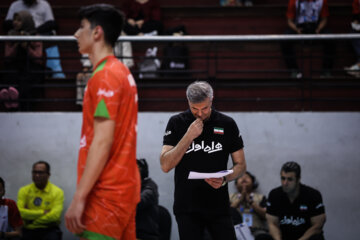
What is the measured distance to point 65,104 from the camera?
26.4 ft

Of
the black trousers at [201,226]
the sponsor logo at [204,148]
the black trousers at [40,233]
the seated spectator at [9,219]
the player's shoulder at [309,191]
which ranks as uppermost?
the sponsor logo at [204,148]

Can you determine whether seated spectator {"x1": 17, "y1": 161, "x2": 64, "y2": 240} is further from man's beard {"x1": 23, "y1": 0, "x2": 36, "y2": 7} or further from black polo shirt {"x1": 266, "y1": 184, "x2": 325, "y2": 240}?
man's beard {"x1": 23, "y1": 0, "x2": 36, "y2": 7}

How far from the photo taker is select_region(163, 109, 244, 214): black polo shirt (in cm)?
379

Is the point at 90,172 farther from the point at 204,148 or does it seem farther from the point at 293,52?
the point at 293,52

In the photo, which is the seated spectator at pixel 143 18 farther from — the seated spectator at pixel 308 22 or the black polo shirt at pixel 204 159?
the black polo shirt at pixel 204 159

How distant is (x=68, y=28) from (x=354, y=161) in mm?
5500

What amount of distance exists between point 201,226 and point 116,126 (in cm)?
161

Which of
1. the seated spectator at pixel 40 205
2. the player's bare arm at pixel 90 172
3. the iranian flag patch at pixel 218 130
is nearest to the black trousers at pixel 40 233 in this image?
the seated spectator at pixel 40 205

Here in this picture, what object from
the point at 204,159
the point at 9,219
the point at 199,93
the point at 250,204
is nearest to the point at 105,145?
the point at 199,93

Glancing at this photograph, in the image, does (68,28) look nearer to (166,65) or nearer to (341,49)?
(166,65)

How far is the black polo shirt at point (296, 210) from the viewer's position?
5.78 meters

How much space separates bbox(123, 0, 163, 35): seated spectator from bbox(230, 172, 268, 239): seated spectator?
9.94 feet

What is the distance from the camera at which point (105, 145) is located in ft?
7.95

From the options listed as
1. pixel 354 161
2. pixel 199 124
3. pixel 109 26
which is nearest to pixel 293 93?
pixel 354 161
